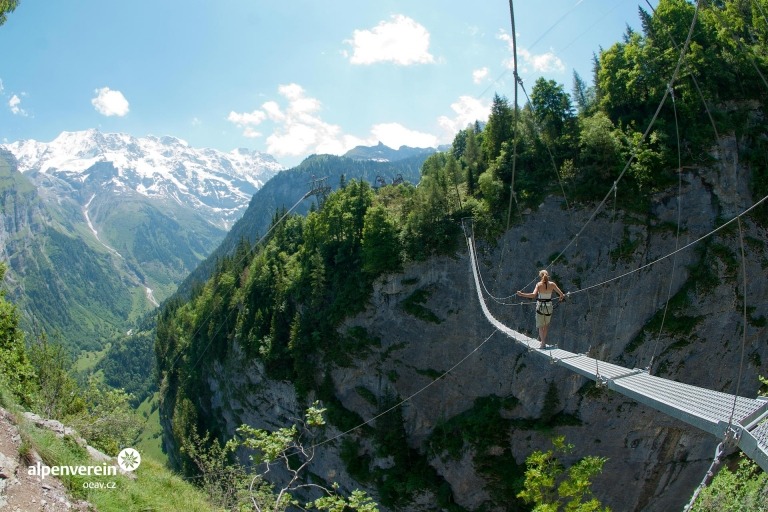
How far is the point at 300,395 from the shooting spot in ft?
136

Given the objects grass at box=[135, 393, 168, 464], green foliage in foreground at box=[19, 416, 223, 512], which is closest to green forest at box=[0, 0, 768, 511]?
green foliage in foreground at box=[19, 416, 223, 512]

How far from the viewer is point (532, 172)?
33.5 meters

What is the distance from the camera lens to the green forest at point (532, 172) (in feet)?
99.3

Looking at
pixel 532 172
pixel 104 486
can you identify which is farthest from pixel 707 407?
pixel 532 172

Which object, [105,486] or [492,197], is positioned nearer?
[105,486]

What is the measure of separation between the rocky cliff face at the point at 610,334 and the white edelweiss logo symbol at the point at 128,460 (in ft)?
65.6

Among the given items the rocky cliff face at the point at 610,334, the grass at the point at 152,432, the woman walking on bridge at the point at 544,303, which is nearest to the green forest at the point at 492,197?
the rocky cliff face at the point at 610,334

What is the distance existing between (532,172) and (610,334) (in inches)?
498

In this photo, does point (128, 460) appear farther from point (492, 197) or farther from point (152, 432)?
point (152, 432)

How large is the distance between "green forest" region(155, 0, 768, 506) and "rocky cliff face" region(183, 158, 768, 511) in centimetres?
182

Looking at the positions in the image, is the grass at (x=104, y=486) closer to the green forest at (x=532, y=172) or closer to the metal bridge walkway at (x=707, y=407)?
the metal bridge walkway at (x=707, y=407)

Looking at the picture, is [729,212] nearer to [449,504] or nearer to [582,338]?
[582,338]

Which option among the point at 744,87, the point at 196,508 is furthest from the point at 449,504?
the point at 744,87

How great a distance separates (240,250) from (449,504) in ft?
197
